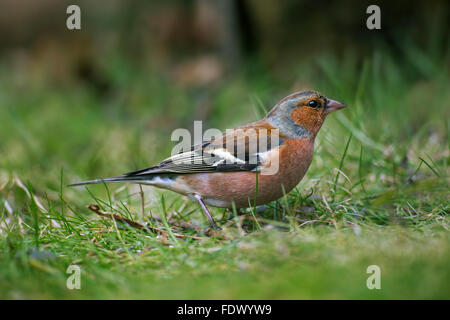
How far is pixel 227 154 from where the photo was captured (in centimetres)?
396

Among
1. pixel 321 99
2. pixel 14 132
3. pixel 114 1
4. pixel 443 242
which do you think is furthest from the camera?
pixel 114 1

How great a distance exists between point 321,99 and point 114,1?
19.5 ft

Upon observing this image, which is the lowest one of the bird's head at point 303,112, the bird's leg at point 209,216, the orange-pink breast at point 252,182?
the bird's leg at point 209,216

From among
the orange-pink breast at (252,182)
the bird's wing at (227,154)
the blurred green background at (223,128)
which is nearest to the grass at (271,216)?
the blurred green background at (223,128)

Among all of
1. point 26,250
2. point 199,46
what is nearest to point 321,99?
point 26,250

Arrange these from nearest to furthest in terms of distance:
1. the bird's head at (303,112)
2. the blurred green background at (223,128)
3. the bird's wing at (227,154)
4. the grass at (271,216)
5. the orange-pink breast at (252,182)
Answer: the grass at (271,216) < the blurred green background at (223,128) < the orange-pink breast at (252,182) < the bird's wing at (227,154) < the bird's head at (303,112)

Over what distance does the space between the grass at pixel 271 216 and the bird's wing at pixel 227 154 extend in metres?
0.31

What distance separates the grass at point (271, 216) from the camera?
109 inches

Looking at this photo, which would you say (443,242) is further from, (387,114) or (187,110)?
(187,110)

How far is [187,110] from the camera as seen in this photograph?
7.64m

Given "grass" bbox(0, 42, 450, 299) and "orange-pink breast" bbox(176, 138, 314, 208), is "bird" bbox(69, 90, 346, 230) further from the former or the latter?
"grass" bbox(0, 42, 450, 299)

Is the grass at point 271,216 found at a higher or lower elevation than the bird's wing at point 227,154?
lower

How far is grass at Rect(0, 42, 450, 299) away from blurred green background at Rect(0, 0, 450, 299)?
Answer: 0.02 metres

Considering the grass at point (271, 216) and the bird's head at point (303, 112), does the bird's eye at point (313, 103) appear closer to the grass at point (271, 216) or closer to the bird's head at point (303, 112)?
the bird's head at point (303, 112)
